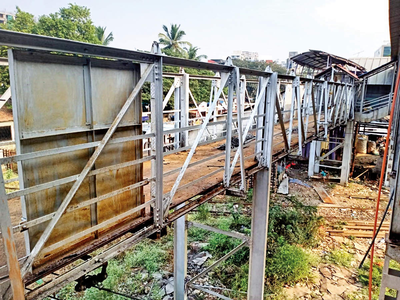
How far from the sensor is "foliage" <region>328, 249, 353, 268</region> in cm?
831

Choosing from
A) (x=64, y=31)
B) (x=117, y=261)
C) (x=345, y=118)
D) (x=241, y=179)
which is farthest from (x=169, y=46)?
(x=241, y=179)

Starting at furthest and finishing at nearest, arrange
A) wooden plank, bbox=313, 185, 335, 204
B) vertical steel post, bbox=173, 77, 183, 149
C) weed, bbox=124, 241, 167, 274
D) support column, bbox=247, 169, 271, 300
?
wooden plank, bbox=313, 185, 335, 204 < weed, bbox=124, 241, 167, 274 < vertical steel post, bbox=173, 77, 183, 149 < support column, bbox=247, 169, 271, 300

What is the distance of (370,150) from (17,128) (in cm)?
2142

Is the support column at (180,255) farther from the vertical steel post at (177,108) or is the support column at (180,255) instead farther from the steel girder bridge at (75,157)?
the steel girder bridge at (75,157)

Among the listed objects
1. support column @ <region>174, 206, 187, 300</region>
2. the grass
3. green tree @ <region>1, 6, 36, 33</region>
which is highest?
green tree @ <region>1, 6, 36, 33</region>

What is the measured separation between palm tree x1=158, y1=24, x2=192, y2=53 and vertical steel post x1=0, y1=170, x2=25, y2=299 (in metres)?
31.0

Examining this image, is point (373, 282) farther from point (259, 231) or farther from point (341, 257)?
point (259, 231)

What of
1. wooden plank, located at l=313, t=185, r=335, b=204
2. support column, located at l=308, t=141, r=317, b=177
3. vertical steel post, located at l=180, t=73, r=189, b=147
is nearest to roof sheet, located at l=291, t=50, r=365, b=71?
support column, located at l=308, t=141, r=317, b=177

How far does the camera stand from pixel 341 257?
8.53 metres

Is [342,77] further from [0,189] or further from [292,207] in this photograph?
[0,189]

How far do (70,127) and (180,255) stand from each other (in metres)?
4.36

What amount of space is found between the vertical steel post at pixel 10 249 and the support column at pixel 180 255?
383 cm

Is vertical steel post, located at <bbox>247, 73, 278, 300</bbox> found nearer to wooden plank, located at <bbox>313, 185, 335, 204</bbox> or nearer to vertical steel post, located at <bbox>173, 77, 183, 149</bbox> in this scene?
vertical steel post, located at <bbox>173, 77, 183, 149</bbox>

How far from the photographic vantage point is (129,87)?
7.59 feet
